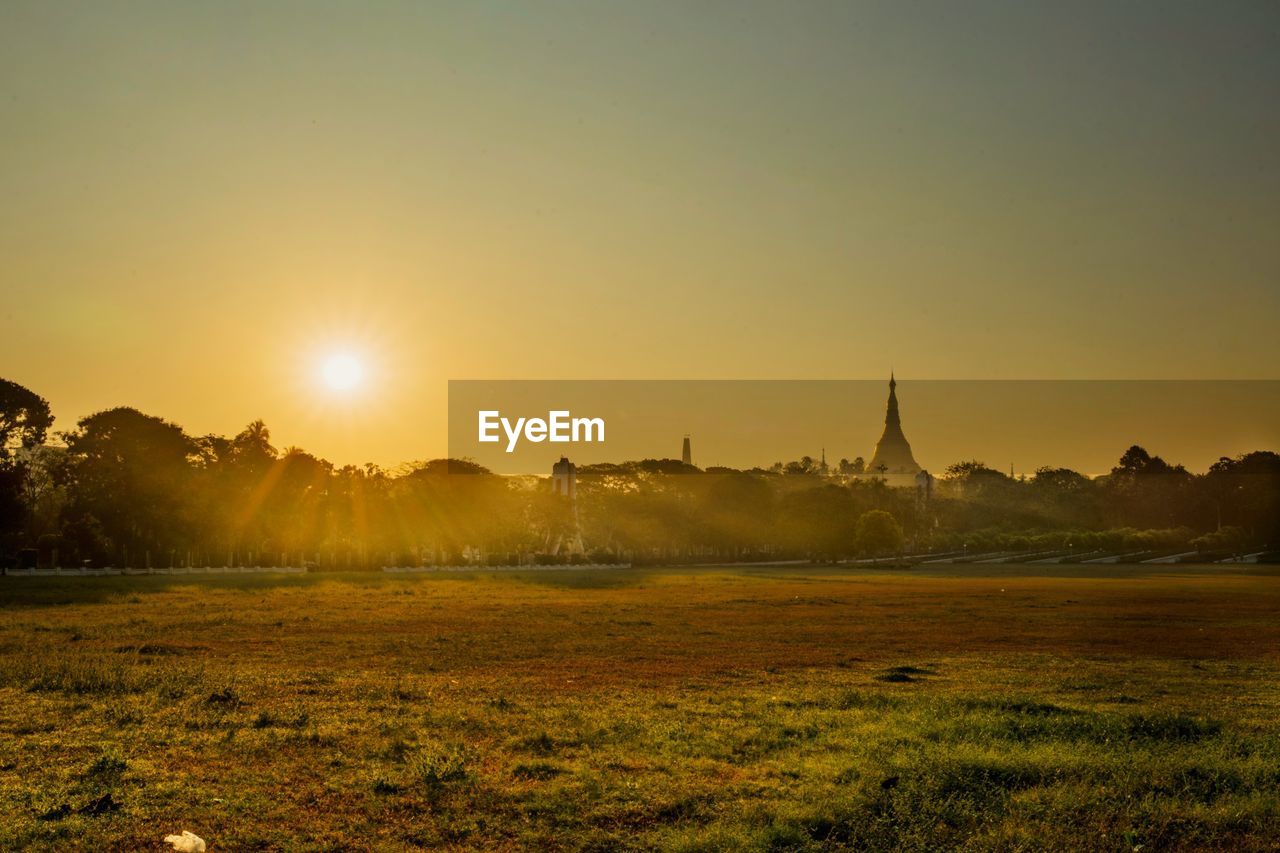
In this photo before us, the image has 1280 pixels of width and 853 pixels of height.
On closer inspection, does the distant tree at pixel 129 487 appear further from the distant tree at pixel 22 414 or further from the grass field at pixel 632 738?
the grass field at pixel 632 738

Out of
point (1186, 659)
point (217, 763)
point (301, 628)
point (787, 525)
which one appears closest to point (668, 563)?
point (787, 525)

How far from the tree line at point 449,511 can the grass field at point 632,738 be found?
5290 cm

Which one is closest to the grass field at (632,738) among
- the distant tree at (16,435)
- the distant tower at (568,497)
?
the distant tree at (16,435)

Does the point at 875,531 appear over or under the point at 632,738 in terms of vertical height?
over

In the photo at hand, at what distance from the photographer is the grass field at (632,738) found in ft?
44.1

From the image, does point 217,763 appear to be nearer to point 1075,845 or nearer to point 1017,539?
point 1075,845

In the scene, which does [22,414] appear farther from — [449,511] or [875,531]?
[875,531]

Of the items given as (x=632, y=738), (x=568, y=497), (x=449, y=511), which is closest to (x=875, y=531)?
(x=568, y=497)

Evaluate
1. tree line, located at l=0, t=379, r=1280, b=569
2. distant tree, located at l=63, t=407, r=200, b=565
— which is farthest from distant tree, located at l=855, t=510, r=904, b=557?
distant tree, located at l=63, t=407, r=200, b=565

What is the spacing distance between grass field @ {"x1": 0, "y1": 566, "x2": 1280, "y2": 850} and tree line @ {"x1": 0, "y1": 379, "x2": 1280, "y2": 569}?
52.9 meters

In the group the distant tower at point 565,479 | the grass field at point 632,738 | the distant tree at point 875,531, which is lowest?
the grass field at point 632,738

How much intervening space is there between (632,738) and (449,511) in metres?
102

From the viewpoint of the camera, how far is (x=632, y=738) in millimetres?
18250

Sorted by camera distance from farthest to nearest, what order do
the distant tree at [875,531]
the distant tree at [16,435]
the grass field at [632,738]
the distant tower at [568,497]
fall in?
1. the distant tower at [568,497]
2. the distant tree at [875,531]
3. the distant tree at [16,435]
4. the grass field at [632,738]
